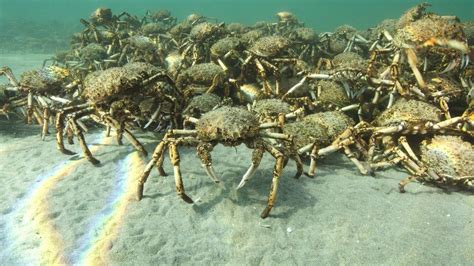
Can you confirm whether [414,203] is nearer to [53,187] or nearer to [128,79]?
[128,79]

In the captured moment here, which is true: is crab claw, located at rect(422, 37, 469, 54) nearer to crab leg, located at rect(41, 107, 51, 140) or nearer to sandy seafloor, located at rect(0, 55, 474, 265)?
sandy seafloor, located at rect(0, 55, 474, 265)

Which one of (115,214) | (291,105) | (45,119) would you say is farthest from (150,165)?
(291,105)

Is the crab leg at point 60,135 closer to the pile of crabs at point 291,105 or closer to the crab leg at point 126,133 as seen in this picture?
the pile of crabs at point 291,105

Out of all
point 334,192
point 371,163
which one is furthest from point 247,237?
point 371,163

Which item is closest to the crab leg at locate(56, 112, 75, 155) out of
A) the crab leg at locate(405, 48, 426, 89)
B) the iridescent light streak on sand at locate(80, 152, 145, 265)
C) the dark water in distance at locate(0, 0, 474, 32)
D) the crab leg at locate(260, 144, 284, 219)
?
the iridescent light streak on sand at locate(80, 152, 145, 265)

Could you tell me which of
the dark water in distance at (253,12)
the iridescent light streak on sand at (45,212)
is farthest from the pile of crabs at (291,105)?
the dark water in distance at (253,12)
